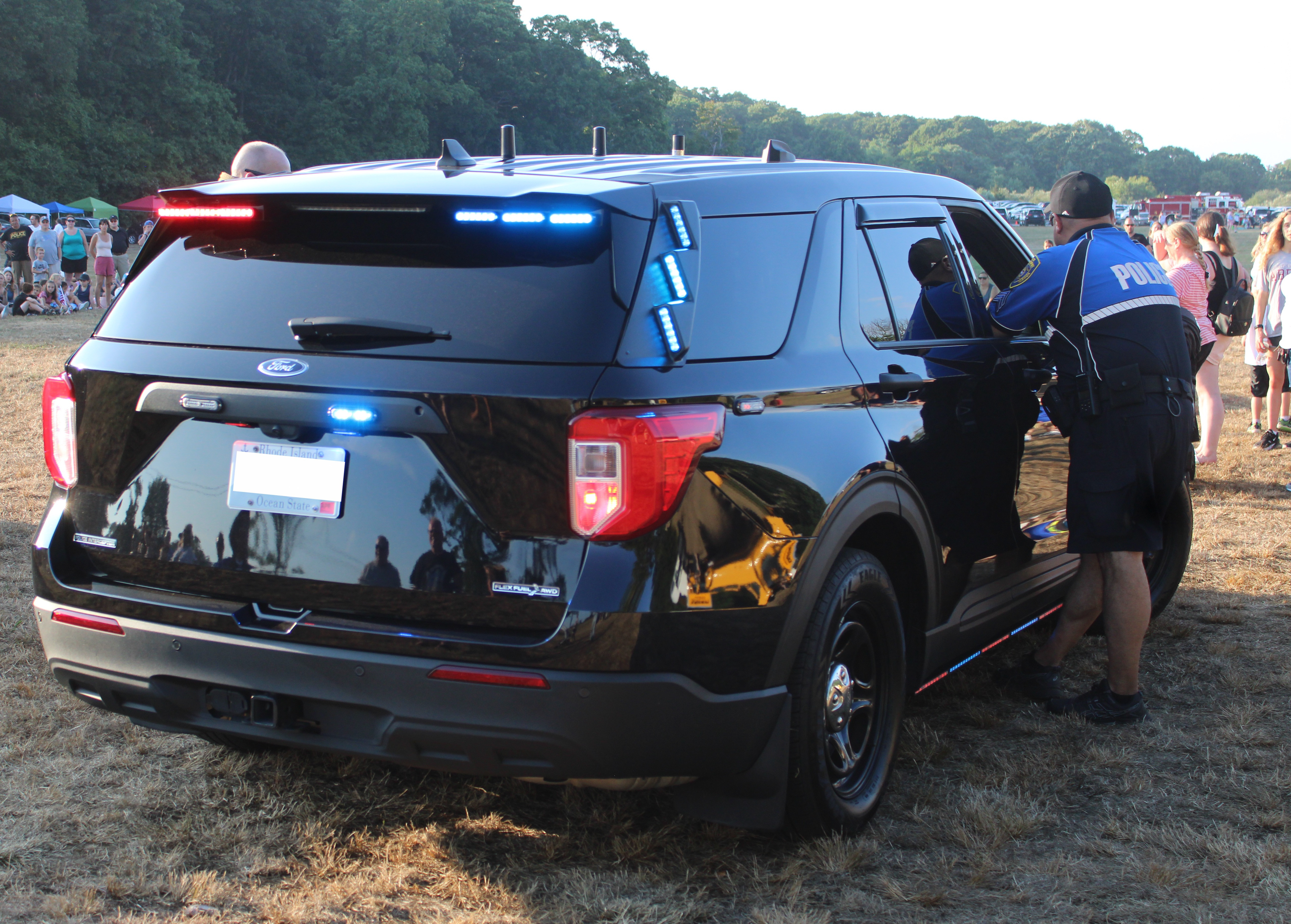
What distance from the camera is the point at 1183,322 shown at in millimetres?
4105

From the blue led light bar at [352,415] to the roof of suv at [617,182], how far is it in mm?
499

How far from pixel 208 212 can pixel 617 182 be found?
99cm

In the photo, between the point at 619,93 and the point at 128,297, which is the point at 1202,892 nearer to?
the point at 128,297

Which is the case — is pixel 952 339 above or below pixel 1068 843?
above

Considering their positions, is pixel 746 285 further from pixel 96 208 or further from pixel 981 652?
pixel 96 208

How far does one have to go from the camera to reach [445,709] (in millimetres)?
2416

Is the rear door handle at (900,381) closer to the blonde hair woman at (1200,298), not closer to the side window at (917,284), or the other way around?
the side window at (917,284)

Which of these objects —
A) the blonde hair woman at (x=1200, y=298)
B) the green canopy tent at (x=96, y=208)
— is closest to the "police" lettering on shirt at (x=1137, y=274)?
the blonde hair woman at (x=1200, y=298)

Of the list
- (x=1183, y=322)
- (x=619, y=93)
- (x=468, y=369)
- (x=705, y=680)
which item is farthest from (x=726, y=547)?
(x=619, y=93)

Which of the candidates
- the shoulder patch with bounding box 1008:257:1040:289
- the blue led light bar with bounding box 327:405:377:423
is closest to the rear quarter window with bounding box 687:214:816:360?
the blue led light bar with bounding box 327:405:377:423

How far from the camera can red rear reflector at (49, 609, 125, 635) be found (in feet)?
8.86

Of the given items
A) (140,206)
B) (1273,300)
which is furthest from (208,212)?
(140,206)

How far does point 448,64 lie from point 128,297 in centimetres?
9211

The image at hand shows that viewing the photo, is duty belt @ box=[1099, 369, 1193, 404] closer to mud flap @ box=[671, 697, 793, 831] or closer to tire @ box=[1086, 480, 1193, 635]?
tire @ box=[1086, 480, 1193, 635]
